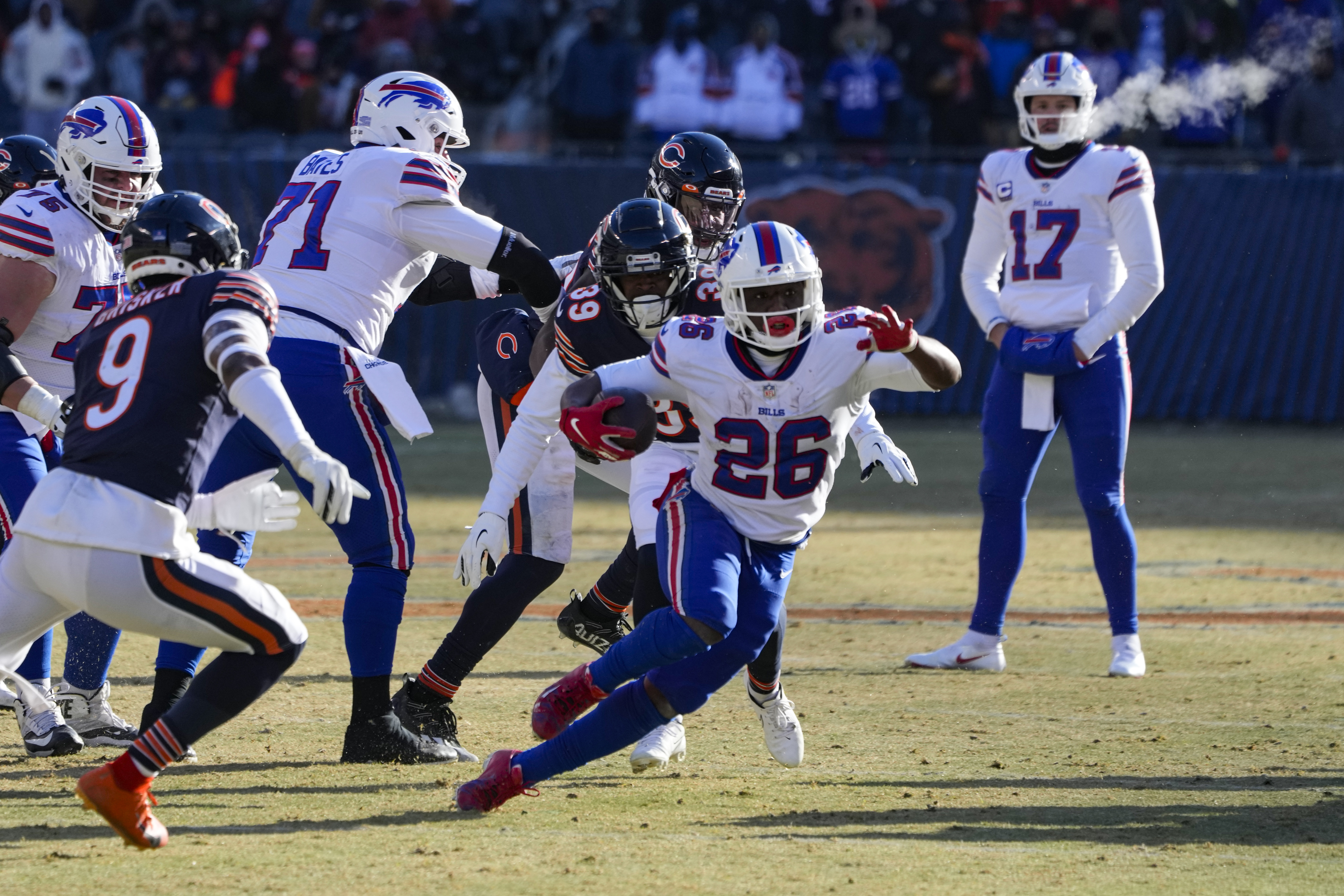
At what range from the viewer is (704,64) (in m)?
16.2

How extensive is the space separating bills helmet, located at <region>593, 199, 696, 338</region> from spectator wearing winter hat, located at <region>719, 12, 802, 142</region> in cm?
1134

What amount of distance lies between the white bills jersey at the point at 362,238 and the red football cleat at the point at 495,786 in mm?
1484

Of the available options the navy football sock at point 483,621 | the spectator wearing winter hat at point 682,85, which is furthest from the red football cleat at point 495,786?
the spectator wearing winter hat at point 682,85

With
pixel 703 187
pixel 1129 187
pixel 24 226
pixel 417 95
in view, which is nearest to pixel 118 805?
pixel 24 226

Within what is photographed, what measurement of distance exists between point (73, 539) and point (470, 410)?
12.4 meters

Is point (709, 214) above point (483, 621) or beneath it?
above

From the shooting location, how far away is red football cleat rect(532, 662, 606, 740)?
14.3ft

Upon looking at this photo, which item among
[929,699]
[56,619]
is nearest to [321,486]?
[56,619]

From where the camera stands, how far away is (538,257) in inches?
205

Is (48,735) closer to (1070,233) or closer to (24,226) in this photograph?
(24,226)

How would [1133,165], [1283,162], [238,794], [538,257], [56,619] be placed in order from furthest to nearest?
1. [1283,162]
2. [1133,165]
3. [538,257]
4. [238,794]
5. [56,619]

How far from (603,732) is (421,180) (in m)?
1.89

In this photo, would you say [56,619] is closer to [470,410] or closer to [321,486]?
[321,486]

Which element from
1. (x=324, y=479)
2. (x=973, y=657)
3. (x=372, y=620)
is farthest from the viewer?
(x=973, y=657)
